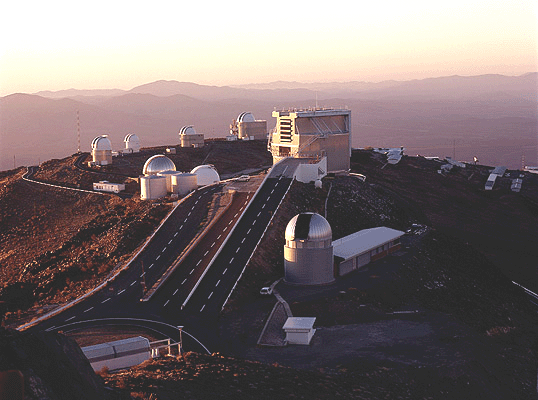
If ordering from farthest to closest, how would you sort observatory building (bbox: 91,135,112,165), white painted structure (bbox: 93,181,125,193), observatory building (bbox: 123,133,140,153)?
observatory building (bbox: 123,133,140,153) → observatory building (bbox: 91,135,112,165) → white painted structure (bbox: 93,181,125,193)

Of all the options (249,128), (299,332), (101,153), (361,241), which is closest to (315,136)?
(361,241)

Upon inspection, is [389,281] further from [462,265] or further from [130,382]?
[130,382]

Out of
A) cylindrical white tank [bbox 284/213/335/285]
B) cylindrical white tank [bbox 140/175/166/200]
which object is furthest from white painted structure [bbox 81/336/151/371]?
cylindrical white tank [bbox 140/175/166/200]

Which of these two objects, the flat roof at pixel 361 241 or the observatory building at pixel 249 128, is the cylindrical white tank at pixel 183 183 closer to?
the flat roof at pixel 361 241

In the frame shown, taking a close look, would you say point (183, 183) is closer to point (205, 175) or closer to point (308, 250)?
point (205, 175)

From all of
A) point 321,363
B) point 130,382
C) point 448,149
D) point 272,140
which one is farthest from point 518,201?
point 448,149

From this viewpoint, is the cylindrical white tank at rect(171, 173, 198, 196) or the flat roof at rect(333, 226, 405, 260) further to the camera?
the cylindrical white tank at rect(171, 173, 198, 196)

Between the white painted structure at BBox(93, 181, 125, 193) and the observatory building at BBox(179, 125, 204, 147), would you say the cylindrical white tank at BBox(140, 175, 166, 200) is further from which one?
the observatory building at BBox(179, 125, 204, 147)
